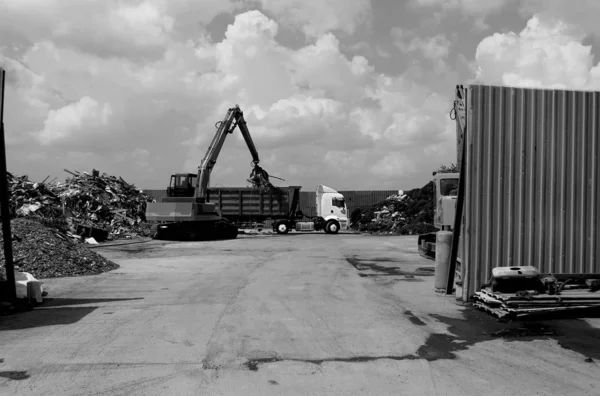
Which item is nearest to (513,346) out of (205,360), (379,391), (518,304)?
(518,304)

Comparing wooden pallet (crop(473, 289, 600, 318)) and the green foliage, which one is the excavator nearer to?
the green foliage

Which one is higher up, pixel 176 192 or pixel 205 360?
pixel 176 192

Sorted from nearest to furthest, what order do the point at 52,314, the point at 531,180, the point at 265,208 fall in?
the point at 52,314
the point at 531,180
the point at 265,208

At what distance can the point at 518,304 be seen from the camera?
28.0ft

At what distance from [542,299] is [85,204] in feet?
96.5

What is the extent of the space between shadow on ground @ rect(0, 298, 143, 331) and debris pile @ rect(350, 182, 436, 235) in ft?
87.1

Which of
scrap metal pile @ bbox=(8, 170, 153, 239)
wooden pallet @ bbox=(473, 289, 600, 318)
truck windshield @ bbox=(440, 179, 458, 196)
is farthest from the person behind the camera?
scrap metal pile @ bbox=(8, 170, 153, 239)

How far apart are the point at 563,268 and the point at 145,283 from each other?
918 cm

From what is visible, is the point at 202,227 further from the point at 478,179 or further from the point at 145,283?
the point at 478,179

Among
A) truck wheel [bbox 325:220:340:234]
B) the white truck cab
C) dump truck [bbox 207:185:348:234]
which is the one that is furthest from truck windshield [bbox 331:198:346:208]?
truck wheel [bbox 325:220:340:234]

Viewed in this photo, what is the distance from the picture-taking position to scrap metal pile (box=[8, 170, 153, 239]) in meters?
26.1

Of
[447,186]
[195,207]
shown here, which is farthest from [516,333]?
[195,207]

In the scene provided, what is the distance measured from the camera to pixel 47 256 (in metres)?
14.4

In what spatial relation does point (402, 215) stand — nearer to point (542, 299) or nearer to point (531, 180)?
point (531, 180)
